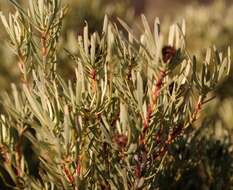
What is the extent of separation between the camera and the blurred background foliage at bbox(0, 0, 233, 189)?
1.31 meters

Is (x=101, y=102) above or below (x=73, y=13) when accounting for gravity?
below

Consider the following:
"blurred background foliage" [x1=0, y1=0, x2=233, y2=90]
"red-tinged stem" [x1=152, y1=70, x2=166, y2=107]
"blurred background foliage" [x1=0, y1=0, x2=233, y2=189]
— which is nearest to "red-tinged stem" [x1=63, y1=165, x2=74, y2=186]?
"red-tinged stem" [x1=152, y1=70, x2=166, y2=107]

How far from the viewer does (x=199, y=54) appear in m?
3.25

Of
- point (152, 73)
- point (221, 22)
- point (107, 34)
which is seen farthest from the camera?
point (221, 22)

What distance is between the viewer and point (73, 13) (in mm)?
3434

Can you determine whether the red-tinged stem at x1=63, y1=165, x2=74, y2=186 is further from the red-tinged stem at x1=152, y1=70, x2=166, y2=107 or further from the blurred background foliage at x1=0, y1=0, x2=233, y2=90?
the blurred background foliage at x1=0, y1=0, x2=233, y2=90

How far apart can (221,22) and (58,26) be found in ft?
9.39

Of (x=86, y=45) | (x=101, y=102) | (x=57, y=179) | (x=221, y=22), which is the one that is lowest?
(x=57, y=179)

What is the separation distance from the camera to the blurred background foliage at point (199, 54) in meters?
1.31

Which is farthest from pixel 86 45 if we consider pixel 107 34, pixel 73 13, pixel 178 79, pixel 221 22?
pixel 221 22

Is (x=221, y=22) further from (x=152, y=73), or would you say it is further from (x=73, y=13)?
(x=152, y=73)

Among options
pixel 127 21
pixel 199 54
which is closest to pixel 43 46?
pixel 199 54

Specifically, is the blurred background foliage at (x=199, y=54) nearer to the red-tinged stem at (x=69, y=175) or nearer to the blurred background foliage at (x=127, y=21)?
the blurred background foliage at (x=127, y=21)

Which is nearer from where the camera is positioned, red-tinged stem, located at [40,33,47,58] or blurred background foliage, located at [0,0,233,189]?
red-tinged stem, located at [40,33,47,58]
